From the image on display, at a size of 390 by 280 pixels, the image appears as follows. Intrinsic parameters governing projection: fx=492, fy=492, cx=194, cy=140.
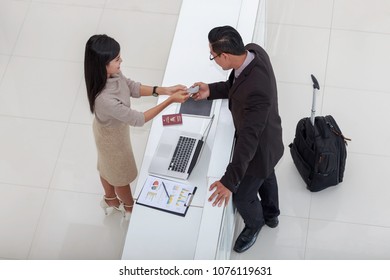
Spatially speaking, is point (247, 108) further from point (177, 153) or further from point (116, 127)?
point (116, 127)

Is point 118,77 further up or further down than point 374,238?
further up

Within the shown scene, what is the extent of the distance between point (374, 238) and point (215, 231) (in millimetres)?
1430

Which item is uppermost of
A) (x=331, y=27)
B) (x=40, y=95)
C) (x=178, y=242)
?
(x=331, y=27)

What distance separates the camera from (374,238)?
3.39m

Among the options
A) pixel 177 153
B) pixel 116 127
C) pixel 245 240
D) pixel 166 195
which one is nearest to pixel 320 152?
pixel 245 240

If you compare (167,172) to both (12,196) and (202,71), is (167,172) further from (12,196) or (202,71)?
(12,196)

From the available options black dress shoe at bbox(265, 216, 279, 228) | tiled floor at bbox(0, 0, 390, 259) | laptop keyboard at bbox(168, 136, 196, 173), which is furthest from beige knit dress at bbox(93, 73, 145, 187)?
black dress shoe at bbox(265, 216, 279, 228)

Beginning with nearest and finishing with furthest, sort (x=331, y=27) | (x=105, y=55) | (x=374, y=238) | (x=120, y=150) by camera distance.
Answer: (x=105, y=55) < (x=120, y=150) < (x=374, y=238) < (x=331, y=27)

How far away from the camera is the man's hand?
2.56 meters

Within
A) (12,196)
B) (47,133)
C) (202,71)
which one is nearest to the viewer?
(202,71)

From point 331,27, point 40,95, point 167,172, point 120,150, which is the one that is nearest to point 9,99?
point 40,95

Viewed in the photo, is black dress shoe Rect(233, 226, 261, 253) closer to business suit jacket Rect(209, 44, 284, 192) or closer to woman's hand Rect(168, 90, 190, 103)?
business suit jacket Rect(209, 44, 284, 192)

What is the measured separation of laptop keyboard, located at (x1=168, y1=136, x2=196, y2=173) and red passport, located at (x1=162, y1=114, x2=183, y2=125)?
0.12 metres

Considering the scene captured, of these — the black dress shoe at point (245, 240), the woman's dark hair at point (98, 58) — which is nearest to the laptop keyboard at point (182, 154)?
the woman's dark hair at point (98, 58)
